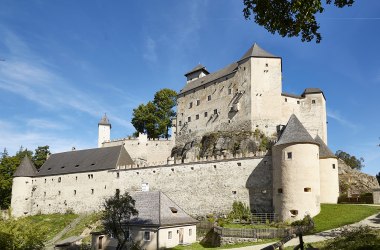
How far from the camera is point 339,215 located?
101ft

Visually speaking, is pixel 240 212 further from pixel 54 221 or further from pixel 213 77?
pixel 213 77

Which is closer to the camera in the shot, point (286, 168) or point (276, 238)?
point (276, 238)

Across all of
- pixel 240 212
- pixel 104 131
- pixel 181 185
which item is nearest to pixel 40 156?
pixel 104 131

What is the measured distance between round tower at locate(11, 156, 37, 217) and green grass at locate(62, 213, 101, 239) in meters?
13.2

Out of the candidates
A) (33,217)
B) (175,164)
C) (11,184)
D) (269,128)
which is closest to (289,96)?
(269,128)

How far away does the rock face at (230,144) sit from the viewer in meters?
47.9

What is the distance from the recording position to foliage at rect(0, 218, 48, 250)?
26172 millimetres

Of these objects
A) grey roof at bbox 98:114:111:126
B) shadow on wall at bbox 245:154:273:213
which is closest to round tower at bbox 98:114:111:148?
grey roof at bbox 98:114:111:126

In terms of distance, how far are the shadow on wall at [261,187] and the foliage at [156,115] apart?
3428cm

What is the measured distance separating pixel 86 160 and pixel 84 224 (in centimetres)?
1180

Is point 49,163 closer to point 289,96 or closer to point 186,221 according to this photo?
point 186,221

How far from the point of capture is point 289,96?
5409 centimetres

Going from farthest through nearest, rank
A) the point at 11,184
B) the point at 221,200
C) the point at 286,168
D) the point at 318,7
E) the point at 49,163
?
1. the point at 11,184
2. the point at 49,163
3. the point at 221,200
4. the point at 286,168
5. the point at 318,7

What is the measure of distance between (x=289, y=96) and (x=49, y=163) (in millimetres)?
39029
